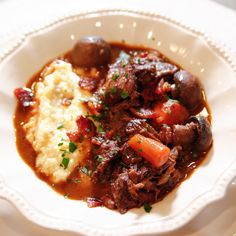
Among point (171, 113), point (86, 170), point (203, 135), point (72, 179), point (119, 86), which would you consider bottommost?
point (72, 179)

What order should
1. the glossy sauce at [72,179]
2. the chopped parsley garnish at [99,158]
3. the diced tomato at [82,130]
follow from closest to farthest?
1. the glossy sauce at [72,179]
2. the chopped parsley garnish at [99,158]
3. the diced tomato at [82,130]

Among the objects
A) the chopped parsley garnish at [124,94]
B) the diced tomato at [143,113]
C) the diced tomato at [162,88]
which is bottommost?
the diced tomato at [143,113]

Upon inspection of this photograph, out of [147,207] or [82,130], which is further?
[82,130]

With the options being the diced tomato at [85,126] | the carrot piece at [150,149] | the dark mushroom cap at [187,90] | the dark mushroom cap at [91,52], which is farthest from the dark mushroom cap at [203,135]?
the dark mushroom cap at [91,52]

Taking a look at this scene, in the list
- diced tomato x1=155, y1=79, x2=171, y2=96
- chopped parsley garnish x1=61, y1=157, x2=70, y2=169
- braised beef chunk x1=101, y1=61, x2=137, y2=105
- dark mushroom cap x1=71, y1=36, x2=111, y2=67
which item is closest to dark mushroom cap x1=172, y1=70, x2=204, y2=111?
diced tomato x1=155, y1=79, x2=171, y2=96

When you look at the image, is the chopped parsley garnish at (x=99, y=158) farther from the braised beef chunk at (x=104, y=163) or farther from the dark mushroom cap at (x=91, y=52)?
the dark mushroom cap at (x=91, y=52)

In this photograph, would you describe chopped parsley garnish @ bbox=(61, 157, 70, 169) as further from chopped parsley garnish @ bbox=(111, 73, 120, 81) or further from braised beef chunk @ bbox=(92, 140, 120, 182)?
chopped parsley garnish @ bbox=(111, 73, 120, 81)

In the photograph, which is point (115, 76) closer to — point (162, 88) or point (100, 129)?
point (162, 88)

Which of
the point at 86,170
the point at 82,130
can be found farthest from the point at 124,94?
the point at 86,170
